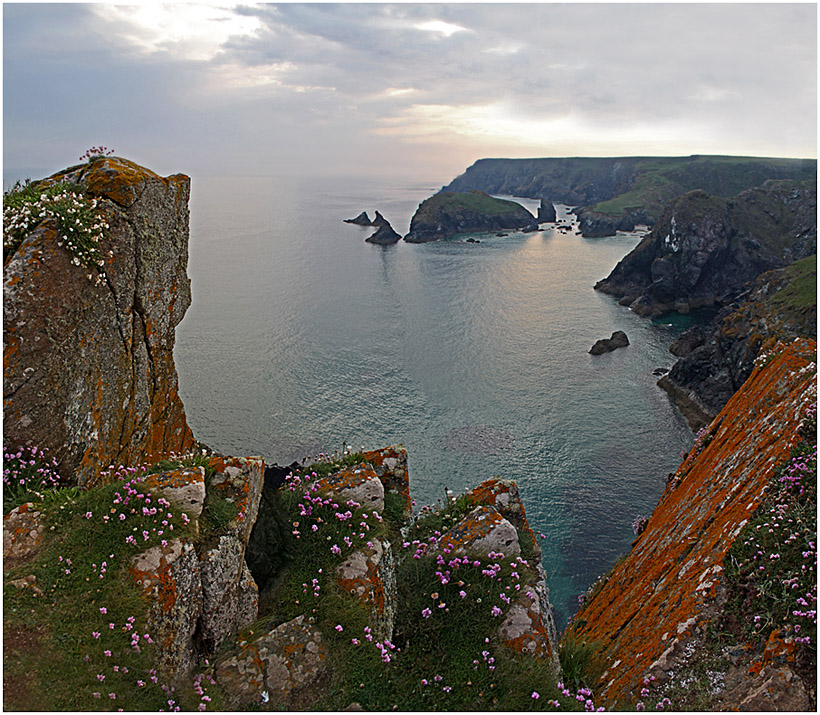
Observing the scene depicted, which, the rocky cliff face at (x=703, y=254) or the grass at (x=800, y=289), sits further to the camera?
the rocky cliff face at (x=703, y=254)

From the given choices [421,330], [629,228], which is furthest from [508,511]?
[629,228]

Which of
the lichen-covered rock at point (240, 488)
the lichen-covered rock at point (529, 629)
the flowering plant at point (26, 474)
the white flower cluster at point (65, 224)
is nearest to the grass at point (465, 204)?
the white flower cluster at point (65, 224)

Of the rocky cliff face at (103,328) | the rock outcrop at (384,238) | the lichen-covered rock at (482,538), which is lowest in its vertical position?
the lichen-covered rock at (482,538)

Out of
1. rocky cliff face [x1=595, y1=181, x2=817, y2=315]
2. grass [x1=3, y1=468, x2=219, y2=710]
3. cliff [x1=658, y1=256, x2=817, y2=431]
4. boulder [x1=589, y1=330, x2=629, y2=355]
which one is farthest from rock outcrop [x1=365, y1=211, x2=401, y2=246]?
grass [x1=3, y1=468, x2=219, y2=710]

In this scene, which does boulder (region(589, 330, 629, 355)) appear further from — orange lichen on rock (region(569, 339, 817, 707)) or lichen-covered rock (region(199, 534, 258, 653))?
lichen-covered rock (region(199, 534, 258, 653))

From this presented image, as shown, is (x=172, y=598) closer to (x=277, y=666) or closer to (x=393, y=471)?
(x=277, y=666)

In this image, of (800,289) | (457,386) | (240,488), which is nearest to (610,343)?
(800,289)

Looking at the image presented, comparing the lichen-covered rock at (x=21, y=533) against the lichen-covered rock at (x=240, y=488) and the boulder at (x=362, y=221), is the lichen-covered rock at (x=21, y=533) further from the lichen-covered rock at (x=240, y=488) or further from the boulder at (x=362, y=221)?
the boulder at (x=362, y=221)

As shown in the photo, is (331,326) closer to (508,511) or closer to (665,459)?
→ (665,459)
